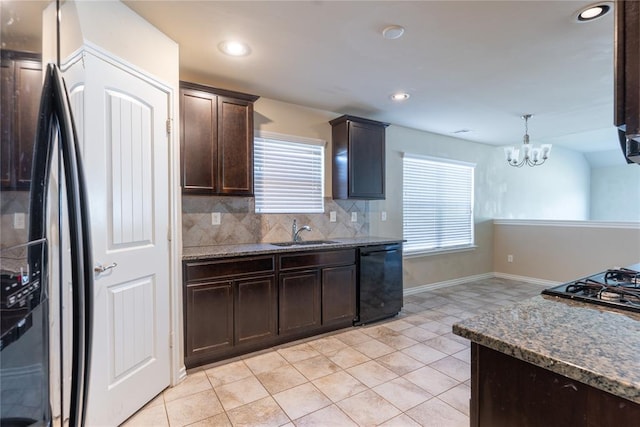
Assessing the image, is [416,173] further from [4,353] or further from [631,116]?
[4,353]

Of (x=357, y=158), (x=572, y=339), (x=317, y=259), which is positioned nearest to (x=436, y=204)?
(x=357, y=158)

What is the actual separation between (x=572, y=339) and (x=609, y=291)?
63 centimetres

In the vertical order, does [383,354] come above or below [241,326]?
below

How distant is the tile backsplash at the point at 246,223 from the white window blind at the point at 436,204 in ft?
3.56

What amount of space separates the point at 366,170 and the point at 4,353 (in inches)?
136

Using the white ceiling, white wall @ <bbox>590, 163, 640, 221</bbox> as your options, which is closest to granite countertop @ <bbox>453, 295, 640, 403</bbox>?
the white ceiling

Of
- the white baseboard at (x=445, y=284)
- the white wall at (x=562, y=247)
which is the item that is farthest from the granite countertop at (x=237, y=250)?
the white wall at (x=562, y=247)

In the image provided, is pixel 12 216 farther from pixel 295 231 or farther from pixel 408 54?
pixel 295 231

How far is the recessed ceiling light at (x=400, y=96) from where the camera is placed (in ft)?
10.6

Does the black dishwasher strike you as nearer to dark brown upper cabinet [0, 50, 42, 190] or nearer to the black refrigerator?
the black refrigerator

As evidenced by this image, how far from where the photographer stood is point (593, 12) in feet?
6.14

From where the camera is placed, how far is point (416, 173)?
4.69 metres

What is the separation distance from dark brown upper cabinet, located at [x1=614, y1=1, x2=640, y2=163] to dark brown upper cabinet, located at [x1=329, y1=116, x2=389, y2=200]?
287cm

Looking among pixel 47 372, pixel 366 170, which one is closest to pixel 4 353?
pixel 47 372
